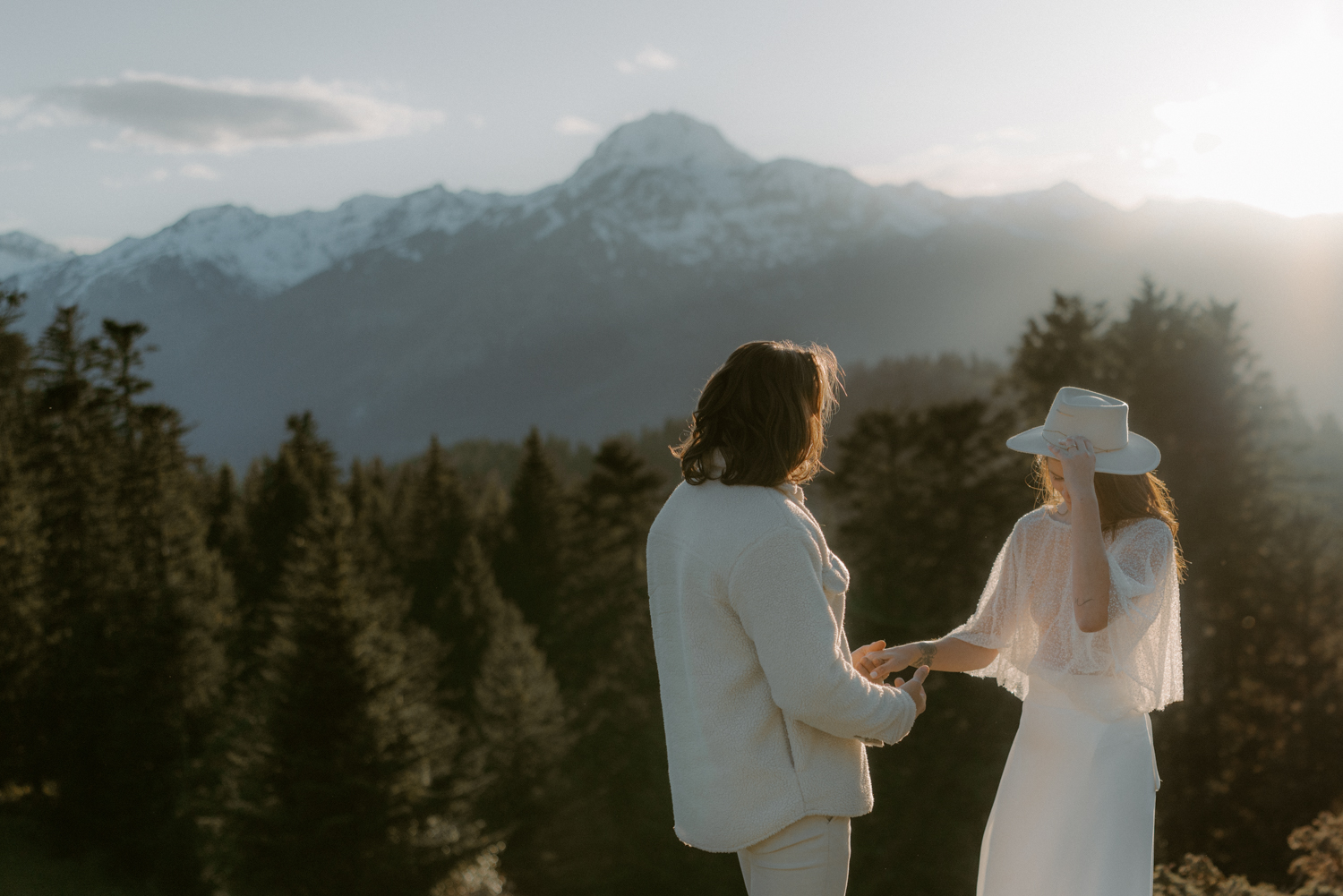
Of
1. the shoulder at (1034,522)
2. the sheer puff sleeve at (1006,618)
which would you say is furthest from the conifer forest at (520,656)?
the shoulder at (1034,522)

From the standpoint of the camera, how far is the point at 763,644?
8.55 feet

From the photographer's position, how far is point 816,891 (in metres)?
2.82

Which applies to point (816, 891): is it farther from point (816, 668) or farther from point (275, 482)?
point (275, 482)

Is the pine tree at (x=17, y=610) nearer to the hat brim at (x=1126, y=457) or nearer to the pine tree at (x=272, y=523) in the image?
the pine tree at (x=272, y=523)

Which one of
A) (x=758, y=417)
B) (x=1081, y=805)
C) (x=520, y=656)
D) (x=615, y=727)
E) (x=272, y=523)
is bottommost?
(x=615, y=727)

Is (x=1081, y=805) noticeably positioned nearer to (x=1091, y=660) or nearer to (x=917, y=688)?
(x=1091, y=660)

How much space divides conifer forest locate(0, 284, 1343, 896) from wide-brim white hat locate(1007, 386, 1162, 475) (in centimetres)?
2361

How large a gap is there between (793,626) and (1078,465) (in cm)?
121

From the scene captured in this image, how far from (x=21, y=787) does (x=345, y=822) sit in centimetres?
1906

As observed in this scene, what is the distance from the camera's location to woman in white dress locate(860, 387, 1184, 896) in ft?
10.4

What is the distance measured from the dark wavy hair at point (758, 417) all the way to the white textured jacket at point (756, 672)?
67 mm

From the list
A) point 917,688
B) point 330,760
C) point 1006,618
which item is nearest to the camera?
point 917,688

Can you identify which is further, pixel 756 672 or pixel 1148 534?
pixel 1148 534

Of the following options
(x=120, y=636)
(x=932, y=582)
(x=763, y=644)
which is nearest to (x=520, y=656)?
(x=120, y=636)
